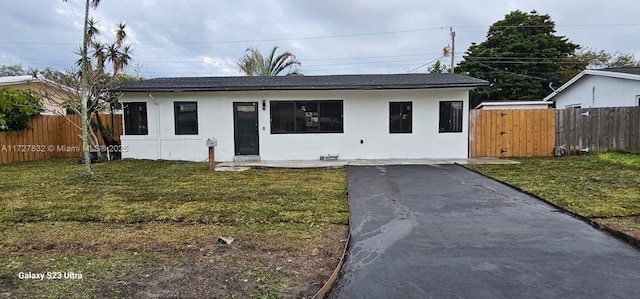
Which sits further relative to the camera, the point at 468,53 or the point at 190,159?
the point at 468,53

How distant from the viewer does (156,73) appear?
22.2 m

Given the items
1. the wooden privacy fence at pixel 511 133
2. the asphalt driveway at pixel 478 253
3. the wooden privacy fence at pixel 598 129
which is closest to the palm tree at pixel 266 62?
the wooden privacy fence at pixel 511 133

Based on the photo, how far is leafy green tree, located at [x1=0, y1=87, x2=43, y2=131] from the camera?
34.7ft

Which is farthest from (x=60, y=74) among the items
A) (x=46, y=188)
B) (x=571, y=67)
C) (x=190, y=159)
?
(x=571, y=67)

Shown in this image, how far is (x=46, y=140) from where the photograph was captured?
40.7 ft

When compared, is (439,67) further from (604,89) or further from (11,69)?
(11,69)

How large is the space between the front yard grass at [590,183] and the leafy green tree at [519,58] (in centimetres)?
1764

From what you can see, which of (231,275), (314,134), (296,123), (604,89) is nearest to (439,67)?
(604,89)

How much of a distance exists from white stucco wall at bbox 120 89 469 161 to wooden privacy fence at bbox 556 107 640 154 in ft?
10.7

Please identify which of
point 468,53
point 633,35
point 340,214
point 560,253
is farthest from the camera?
point 468,53

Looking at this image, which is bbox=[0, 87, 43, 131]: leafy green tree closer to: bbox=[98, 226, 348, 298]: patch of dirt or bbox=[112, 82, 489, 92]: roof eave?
bbox=[112, 82, 489, 92]: roof eave

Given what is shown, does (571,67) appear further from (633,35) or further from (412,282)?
(412,282)

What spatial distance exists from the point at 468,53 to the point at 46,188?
3000 cm

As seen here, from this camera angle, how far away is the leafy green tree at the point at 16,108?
10.6 metres
